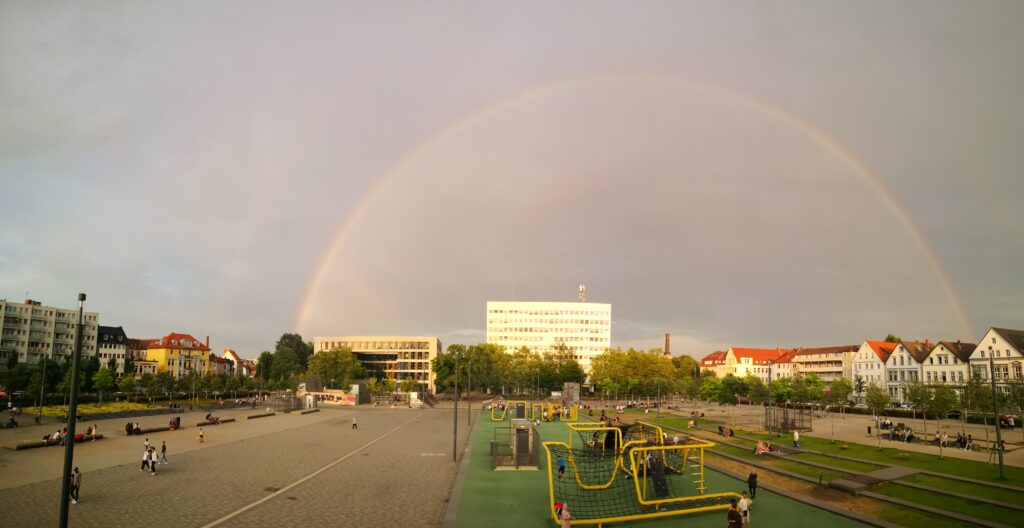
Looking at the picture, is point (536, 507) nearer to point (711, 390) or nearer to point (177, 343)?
point (711, 390)

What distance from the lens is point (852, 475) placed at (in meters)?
31.2

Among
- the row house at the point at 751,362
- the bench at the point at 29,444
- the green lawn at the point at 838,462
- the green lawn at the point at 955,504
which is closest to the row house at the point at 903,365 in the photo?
the row house at the point at 751,362

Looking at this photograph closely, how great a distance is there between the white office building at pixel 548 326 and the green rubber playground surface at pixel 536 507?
159 m

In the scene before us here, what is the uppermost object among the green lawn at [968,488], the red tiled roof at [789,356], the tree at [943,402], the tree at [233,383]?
the red tiled roof at [789,356]

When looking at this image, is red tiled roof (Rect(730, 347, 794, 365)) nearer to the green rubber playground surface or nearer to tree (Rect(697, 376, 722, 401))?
tree (Rect(697, 376, 722, 401))

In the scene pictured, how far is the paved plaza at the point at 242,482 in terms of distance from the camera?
22750mm

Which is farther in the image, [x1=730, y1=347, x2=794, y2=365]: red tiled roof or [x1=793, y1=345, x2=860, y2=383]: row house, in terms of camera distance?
[x1=730, y1=347, x2=794, y2=365]: red tiled roof

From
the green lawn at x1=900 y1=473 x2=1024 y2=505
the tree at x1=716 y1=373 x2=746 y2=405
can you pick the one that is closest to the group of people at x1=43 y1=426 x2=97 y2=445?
the green lawn at x1=900 y1=473 x2=1024 y2=505

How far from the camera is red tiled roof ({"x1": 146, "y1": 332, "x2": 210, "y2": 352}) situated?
16738cm

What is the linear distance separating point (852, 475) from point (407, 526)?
2434 cm

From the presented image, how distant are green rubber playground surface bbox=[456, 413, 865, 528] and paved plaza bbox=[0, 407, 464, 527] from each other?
152cm

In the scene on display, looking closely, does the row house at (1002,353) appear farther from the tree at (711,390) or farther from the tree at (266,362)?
the tree at (266,362)

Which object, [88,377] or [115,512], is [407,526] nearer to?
[115,512]

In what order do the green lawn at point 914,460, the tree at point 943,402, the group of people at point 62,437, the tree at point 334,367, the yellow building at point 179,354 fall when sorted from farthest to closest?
1. the yellow building at point 179,354
2. the tree at point 334,367
3. the tree at point 943,402
4. the group of people at point 62,437
5. the green lawn at point 914,460
